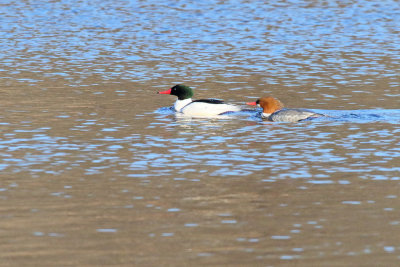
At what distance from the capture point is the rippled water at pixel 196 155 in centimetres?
Result: 1214

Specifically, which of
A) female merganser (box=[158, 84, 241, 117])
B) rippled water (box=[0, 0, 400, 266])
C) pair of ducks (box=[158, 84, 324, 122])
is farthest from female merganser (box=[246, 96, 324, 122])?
female merganser (box=[158, 84, 241, 117])

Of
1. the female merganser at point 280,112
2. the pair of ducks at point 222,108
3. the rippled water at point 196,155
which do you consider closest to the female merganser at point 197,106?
the pair of ducks at point 222,108

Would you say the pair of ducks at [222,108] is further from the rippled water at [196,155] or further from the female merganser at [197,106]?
the rippled water at [196,155]

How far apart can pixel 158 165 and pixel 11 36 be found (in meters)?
26.1

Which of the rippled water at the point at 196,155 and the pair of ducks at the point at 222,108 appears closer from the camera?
the rippled water at the point at 196,155

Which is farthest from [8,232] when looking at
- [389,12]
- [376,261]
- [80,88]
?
[389,12]

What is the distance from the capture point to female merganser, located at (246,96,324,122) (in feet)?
74.2

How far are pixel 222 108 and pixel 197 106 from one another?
832 mm

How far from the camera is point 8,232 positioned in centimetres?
1263

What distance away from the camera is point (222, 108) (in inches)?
958

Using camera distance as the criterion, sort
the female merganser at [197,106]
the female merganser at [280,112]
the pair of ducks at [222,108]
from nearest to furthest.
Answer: the female merganser at [280,112], the pair of ducks at [222,108], the female merganser at [197,106]

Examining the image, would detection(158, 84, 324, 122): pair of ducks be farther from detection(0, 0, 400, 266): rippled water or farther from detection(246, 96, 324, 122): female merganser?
detection(0, 0, 400, 266): rippled water

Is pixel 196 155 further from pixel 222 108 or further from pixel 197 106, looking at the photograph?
pixel 197 106

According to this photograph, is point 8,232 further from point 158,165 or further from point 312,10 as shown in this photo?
point 312,10
